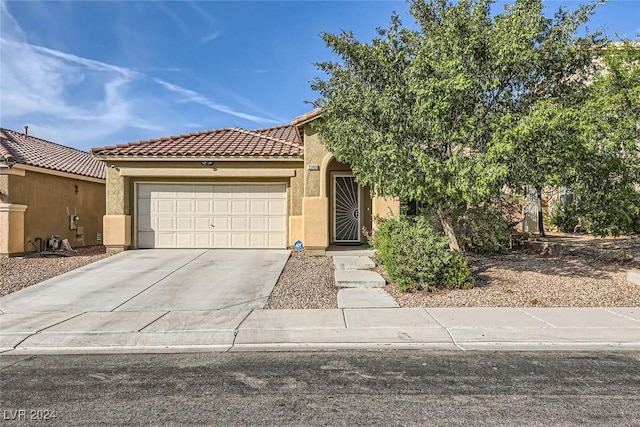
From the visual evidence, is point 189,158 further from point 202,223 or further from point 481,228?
point 481,228

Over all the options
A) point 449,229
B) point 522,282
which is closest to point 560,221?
point 449,229

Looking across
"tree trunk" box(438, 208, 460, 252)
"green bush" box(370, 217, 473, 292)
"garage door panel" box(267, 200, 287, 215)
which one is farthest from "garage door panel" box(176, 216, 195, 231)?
"tree trunk" box(438, 208, 460, 252)

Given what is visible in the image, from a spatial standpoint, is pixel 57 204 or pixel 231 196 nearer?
pixel 231 196

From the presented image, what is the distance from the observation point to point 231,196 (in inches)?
555

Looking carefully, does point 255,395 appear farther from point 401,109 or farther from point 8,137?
point 8,137

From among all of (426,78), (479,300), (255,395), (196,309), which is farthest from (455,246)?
(255,395)

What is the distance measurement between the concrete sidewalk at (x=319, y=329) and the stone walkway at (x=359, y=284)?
0.47 meters

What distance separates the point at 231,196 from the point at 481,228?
7.83 meters

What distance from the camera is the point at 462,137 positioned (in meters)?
7.71

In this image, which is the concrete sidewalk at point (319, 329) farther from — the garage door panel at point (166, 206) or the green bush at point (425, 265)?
the garage door panel at point (166, 206)

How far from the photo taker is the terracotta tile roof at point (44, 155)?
44.0 feet

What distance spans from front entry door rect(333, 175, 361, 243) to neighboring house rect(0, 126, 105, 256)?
9.42 meters

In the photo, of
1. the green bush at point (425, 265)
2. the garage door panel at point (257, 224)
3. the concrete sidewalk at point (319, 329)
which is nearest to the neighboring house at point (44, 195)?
the garage door panel at point (257, 224)

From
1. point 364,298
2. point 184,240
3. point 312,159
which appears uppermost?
point 312,159
